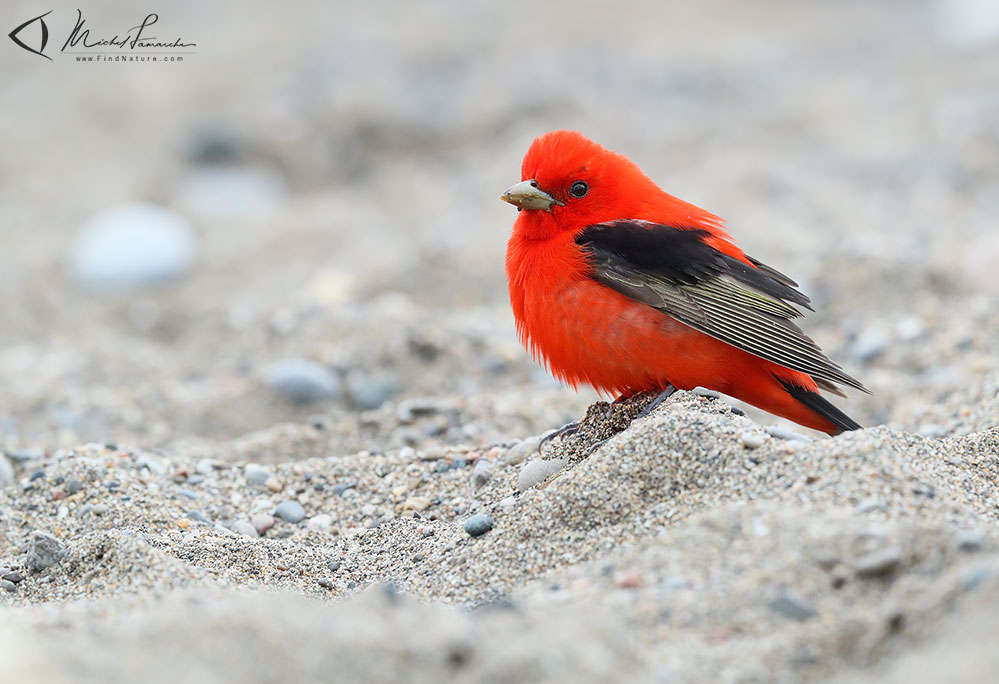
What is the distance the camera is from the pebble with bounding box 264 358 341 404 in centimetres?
A: 583

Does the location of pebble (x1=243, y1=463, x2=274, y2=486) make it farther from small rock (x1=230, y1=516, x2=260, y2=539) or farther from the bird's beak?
the bird's beak

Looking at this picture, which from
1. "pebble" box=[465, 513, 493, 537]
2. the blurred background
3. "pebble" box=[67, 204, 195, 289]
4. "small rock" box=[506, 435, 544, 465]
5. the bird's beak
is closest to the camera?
"pebble" box=[465, 513, 493, 537]

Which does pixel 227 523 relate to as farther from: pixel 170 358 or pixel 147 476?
pixel 170 358

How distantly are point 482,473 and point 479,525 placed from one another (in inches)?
27.1

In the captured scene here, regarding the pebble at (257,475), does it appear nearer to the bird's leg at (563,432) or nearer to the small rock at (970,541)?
the bird's leg at (563,432)

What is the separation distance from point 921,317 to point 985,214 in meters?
2.37

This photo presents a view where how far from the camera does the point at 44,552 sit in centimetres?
346

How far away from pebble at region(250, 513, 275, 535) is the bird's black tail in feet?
6.17

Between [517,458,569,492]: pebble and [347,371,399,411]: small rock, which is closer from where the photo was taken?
[517,458,569,492]: pebble

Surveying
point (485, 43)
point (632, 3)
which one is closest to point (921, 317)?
point (485, 43)

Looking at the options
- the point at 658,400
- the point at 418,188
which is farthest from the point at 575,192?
the point at 418,188

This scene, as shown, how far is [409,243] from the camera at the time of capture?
840 cm

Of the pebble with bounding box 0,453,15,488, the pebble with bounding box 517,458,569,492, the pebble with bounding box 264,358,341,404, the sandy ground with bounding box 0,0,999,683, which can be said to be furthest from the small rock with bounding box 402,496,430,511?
the pebble with bounding box 264,358,341,404

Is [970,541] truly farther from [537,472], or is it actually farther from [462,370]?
[462,370]
